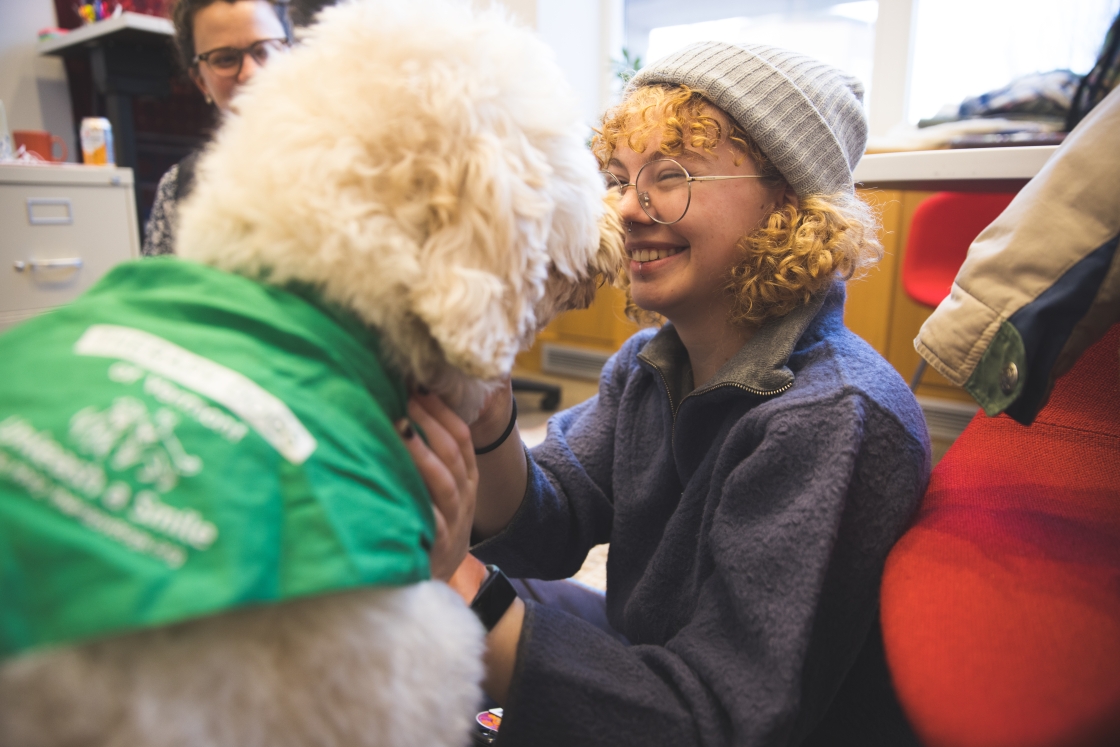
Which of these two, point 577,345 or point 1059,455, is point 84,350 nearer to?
point 1059,455

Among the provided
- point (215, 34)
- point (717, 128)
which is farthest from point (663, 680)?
point (215, 34)

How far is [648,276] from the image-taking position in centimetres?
98

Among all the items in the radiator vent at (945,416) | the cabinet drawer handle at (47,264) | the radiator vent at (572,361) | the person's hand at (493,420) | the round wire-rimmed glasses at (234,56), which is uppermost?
the round wire-rimmed glasses at (234,56)

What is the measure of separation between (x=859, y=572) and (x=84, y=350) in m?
0.71

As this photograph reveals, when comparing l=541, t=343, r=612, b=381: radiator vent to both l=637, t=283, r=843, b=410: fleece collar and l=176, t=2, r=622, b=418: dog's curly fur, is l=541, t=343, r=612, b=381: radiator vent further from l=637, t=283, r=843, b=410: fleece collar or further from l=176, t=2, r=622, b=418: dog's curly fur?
l=176, t=2, r=622, b=418: dog's curly fur

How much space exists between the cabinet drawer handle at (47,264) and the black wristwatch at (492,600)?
2.24m

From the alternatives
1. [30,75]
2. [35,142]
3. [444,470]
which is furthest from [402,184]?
[30,75]

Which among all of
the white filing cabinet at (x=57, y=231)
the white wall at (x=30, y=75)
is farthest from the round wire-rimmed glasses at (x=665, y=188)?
the white wall at (x=30, y=75)

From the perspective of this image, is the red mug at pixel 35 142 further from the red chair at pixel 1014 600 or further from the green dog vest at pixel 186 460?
the red chair at pixel 1014 600

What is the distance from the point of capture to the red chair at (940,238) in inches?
89.2

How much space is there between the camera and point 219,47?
1.64 m

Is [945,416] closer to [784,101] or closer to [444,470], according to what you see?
[784,101]

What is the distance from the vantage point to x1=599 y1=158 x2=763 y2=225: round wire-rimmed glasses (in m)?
0.94

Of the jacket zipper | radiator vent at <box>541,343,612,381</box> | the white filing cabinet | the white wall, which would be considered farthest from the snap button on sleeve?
the white wall
